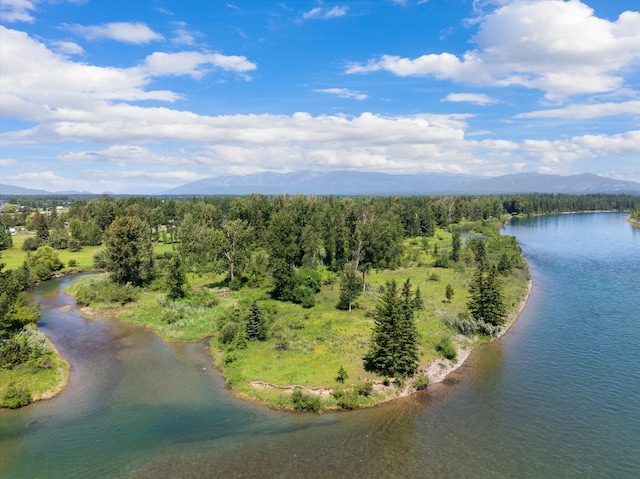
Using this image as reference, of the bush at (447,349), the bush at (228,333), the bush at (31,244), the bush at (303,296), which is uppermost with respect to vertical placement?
the bush at (31,244)

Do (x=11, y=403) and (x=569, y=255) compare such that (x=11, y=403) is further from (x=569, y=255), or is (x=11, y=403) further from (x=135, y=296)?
(x=569, y=255)

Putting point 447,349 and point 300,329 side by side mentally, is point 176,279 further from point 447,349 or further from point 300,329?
point 447,349

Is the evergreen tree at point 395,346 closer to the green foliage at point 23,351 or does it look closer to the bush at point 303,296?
the bush at point 303,296

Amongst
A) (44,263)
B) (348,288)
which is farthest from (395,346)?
(44,263)

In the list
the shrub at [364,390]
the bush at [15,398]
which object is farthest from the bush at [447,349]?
the bush at [15,398]

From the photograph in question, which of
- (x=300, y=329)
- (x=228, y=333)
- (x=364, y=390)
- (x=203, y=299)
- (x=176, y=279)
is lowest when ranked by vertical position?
(x=364, y=390)

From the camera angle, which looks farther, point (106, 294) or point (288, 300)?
point (106, 294)
